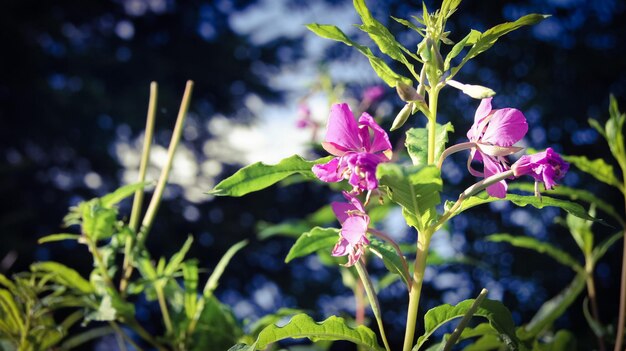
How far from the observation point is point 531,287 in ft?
15.3

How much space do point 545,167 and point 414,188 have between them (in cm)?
14

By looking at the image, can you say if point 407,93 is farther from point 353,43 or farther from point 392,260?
point 392,260

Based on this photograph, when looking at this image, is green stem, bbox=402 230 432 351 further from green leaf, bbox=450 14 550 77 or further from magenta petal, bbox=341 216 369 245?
green leaf, bbox=450 14 550 77

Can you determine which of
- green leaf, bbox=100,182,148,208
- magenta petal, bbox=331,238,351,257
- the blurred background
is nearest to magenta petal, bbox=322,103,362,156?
magenta petal, bbox=331,238,351,257

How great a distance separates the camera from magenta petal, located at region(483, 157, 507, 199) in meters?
0.66

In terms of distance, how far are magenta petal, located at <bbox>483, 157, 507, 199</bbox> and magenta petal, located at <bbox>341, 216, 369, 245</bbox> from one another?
14 cm

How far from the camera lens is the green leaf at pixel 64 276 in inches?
37.2

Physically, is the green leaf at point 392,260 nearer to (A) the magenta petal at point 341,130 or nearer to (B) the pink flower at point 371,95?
(A) the magenta petal at point 341,130

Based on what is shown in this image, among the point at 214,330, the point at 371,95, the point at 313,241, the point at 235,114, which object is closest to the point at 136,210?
the point at 214,330

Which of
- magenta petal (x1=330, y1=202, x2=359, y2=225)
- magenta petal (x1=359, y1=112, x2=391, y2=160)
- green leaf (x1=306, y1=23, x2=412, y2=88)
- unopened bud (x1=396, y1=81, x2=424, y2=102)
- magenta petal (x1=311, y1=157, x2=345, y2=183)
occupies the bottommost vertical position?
magenta petal (x1=330, y1=202, x2=359, y2=225)

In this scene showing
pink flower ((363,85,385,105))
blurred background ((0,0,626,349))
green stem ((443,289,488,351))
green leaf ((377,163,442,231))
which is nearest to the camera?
green leaf ((377,163,442,231))

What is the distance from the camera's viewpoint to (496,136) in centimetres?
68

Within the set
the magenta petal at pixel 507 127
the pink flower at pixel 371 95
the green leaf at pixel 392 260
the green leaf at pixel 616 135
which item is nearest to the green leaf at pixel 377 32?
the magenta petal at pixel 507 127

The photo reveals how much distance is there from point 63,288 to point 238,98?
6.36 metres
